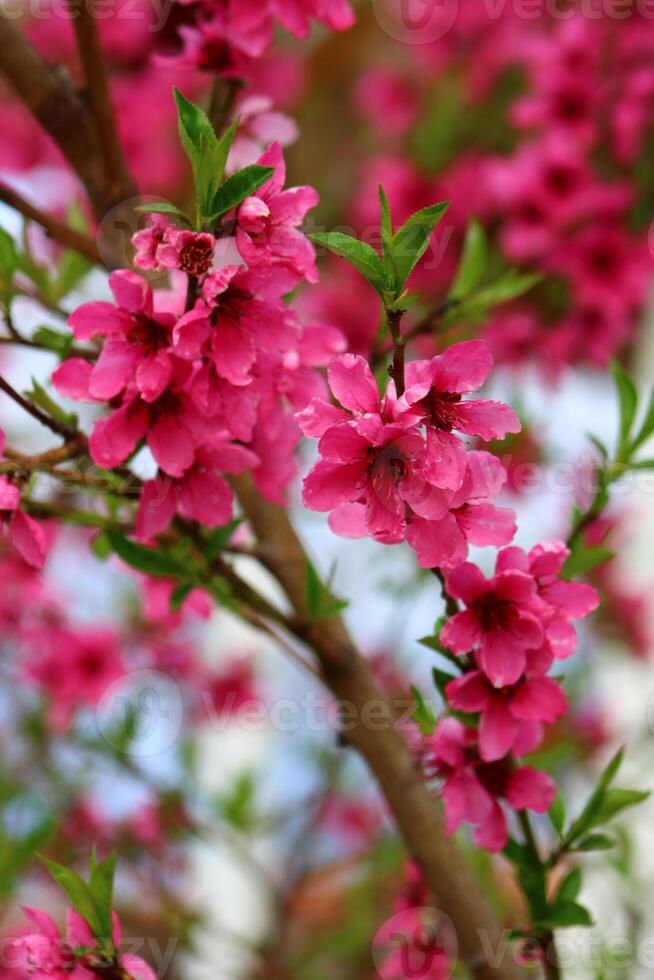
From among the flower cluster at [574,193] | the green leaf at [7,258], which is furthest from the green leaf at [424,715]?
the flower cluster at [574,193]

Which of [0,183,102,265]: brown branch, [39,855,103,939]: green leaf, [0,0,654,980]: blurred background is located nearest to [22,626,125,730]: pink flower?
[0,0,654,980]: blurred background

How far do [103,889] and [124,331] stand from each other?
288 millimetres

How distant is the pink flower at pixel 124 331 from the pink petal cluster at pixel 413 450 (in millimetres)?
111

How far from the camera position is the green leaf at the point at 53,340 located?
61cm

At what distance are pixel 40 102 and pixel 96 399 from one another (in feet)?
1.08

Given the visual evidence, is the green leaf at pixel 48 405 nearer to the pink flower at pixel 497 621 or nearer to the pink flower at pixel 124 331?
the pink flower at pixel 124 331

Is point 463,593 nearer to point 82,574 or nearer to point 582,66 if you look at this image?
point 582,66

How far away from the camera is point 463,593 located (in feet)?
1.59

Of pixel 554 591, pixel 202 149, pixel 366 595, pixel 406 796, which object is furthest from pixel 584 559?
pixel 366 595

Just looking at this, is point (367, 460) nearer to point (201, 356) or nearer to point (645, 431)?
point (201, 356)

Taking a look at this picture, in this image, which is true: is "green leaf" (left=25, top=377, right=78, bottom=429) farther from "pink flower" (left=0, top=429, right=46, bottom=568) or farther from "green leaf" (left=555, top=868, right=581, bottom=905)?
"green leaf" (left=555, top=868, right=581, bottom=905)

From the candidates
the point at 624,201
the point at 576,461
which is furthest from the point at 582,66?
the point at 576,461

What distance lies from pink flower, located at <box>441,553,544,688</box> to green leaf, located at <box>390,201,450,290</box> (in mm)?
142

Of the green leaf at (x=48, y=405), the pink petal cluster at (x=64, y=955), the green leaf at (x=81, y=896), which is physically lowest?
the pink petal cluster at (x=64, y=955)
